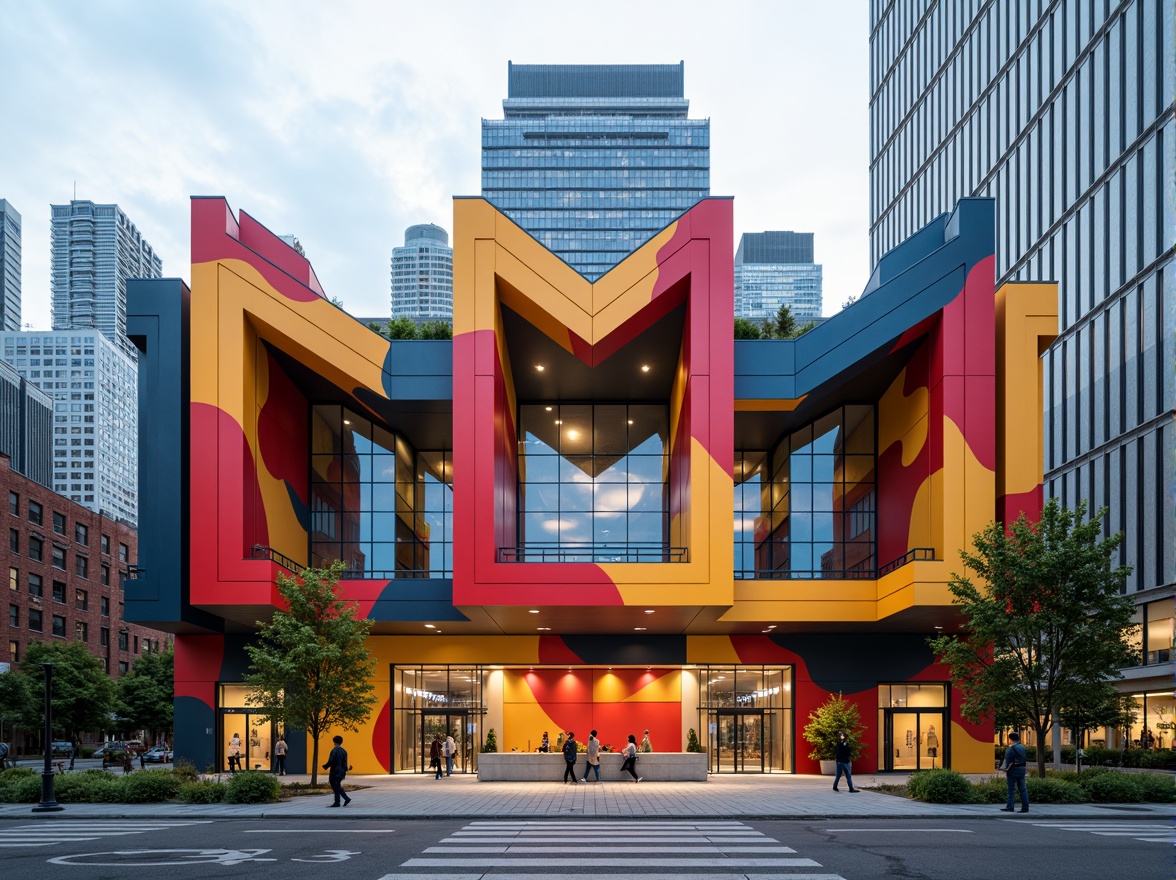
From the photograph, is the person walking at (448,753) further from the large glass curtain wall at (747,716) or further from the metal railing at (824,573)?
the metal railing at (824,573)

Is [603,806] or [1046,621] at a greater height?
[1046,621]

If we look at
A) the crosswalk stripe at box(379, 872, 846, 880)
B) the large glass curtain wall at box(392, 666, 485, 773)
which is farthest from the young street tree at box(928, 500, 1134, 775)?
the large glass curtain wall at box(392, 666, 485, 773)

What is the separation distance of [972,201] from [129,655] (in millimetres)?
85109

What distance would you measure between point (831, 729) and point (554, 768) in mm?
9649

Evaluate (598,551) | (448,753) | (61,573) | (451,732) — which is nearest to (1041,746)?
(598,551)

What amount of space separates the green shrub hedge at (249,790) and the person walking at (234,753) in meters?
7.78

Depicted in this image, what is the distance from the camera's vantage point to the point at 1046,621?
26453 mm

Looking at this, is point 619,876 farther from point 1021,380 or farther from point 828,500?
point 828,500

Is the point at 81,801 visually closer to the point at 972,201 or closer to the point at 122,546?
the point at 972,201

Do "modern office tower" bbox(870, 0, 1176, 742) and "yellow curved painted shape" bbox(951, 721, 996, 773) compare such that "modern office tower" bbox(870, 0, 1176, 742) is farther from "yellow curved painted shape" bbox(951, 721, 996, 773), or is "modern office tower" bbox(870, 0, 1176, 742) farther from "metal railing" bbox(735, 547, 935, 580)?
"metal railing" bbox(735, 547, 935, 580)

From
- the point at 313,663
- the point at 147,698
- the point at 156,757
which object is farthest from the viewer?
the point at 147,698

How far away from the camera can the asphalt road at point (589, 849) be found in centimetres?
1491

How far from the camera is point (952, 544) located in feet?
102

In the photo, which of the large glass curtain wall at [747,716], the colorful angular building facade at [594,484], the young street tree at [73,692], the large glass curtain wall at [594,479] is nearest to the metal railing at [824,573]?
the colorful angular building facade at [594,484]
